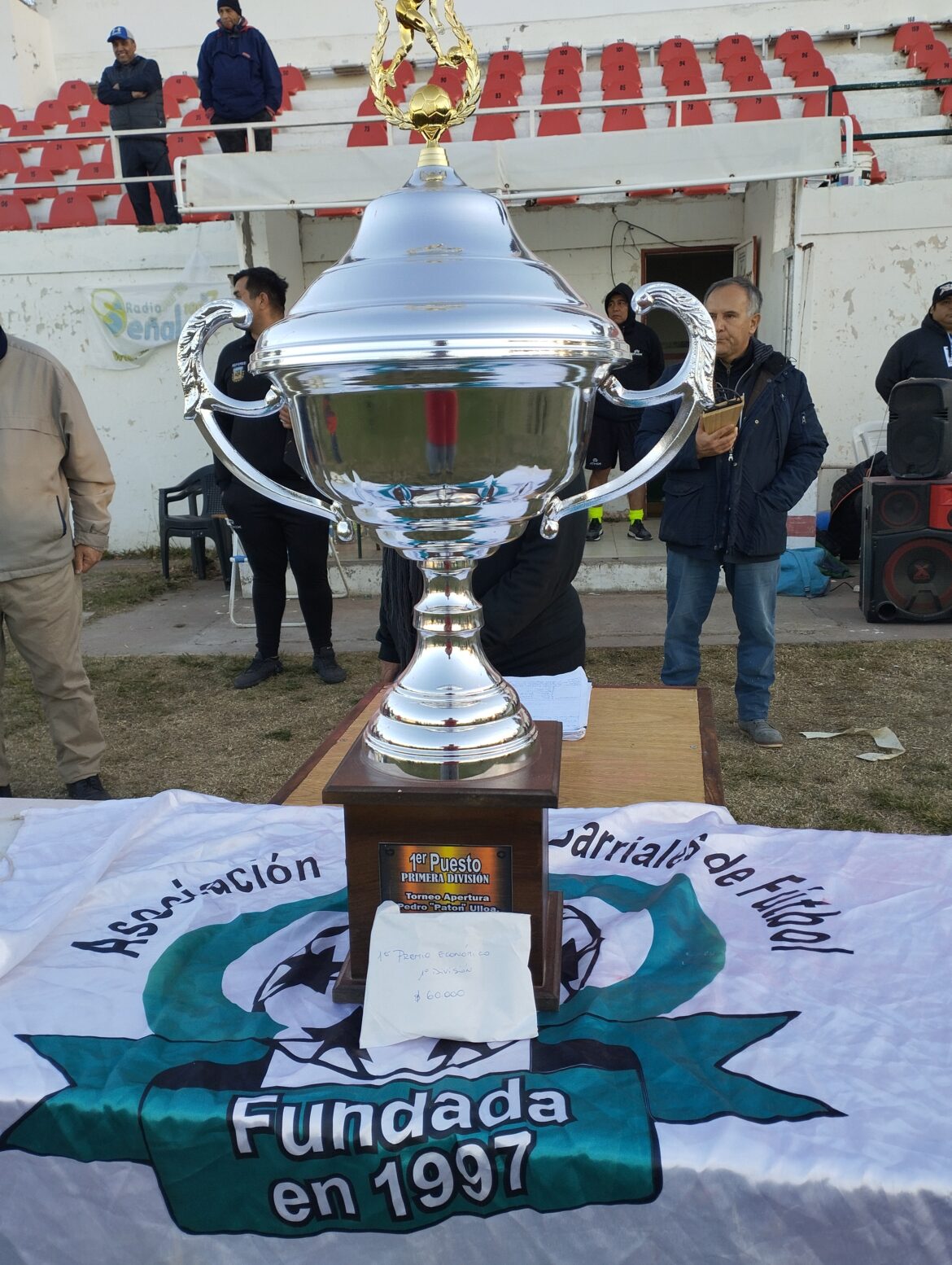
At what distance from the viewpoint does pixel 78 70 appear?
12.9m

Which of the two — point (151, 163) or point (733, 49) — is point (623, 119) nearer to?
point (733, 49)

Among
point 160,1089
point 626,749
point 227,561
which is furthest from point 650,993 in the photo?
point 227,561

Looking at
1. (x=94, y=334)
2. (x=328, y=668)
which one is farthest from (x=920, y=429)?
(x=94, y=334)

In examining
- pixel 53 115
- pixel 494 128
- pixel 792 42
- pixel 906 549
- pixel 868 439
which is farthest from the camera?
pixel 53 115

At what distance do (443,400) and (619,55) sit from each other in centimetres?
1165

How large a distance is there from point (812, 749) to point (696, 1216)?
3331 mm

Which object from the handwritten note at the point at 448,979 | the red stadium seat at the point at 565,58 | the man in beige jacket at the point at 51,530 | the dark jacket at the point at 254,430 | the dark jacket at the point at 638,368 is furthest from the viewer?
the red stadium seat at the point at 565,58

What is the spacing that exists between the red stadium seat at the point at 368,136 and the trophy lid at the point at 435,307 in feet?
28.5

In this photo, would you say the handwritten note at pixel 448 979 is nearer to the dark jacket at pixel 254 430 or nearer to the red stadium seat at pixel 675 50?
the dark jacket at pixel 254 430

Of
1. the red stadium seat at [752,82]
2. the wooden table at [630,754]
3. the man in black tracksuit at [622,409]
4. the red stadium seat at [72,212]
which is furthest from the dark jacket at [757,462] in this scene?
the red stadium seat at [72,212]

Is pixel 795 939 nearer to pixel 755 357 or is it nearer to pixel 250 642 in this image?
pixel 755 357

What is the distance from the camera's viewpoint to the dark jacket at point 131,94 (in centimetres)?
895

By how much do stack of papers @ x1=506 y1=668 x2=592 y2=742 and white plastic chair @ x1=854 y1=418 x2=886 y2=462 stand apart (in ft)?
18.8

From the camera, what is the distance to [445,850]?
3.36 ft
